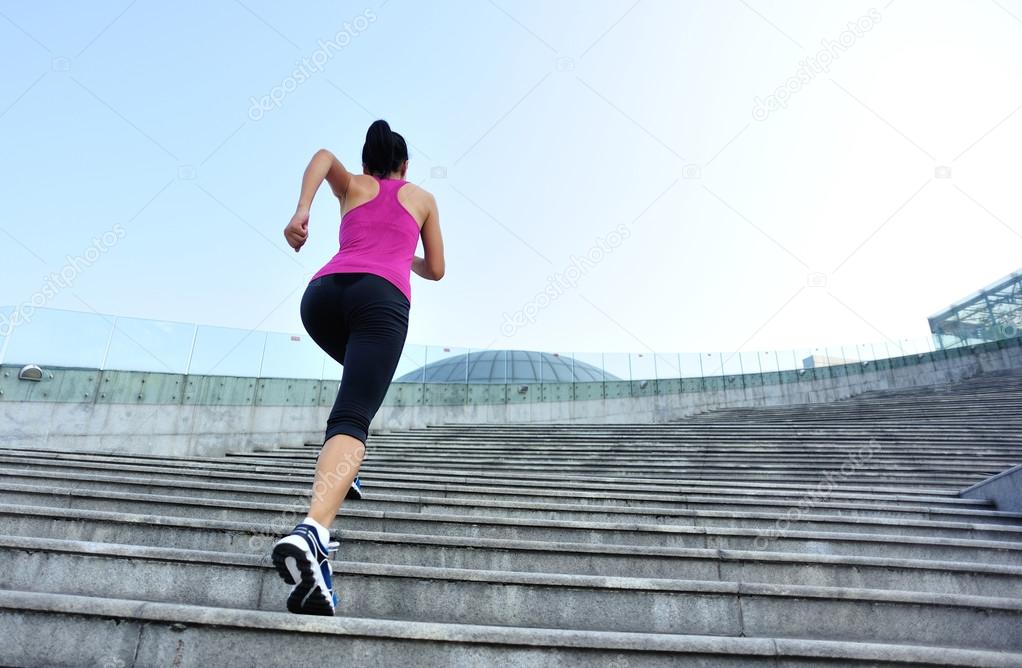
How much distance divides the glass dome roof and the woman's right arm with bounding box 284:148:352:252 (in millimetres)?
11246

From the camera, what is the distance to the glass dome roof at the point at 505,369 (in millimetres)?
14571

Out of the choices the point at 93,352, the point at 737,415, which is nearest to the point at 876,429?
the point at 737,415

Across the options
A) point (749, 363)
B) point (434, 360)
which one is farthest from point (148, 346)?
point (749, 363)

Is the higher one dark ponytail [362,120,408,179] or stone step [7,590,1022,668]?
dark ponytail [362,120,408,179]

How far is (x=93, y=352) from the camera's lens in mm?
9227

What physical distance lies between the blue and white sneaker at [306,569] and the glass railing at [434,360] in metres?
9.54

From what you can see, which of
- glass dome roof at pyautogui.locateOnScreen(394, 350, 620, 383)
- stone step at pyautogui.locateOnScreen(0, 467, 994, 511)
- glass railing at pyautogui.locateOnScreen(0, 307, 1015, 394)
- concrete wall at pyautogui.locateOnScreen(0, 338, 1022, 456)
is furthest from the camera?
glass dome roof at pyautogui.locateOnScreen(394, 350, 620, 383)

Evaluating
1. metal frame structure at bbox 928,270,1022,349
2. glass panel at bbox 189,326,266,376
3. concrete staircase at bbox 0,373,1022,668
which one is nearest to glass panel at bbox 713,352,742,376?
metal frame structure at bbox 928,270,1022,349

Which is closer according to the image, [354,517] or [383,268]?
[383,268]

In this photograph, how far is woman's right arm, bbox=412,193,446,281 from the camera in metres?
2.61

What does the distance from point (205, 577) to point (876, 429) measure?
9559 millimetres

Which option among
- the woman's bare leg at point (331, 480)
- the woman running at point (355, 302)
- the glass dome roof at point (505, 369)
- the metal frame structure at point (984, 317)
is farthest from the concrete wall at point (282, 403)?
the woman's bare leg at point (331, 480)

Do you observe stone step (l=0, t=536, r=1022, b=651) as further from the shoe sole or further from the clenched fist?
the clenched fist

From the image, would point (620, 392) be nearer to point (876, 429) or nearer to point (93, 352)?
point (876, 429)
